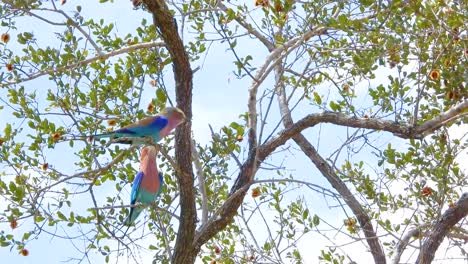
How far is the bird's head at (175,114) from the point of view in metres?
4.43

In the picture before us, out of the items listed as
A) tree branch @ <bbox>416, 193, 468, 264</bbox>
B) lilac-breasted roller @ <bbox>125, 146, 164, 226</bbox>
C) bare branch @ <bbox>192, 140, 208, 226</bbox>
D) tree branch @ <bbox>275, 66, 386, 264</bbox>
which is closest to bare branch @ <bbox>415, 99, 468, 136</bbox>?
tree branch @ <bbox>416, 193, 468, 264</bbox>

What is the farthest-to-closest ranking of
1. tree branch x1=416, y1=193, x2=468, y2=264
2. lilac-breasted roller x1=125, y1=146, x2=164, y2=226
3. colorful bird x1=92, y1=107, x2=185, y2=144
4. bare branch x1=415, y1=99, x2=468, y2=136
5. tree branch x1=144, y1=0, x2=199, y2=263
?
1. tree branch x1=416, y1=193, x2=468, y2=264
2. lilac-breasted roller x1=125, y1=146, x2=164, y2=226
3. bare branch x1=415, y1=99, x2=468, y2=136
4. colorful bird x1=92, y1=107, x2=185, y2=144
5. tree branch x1=144, y1=0, x2=199, y2=263

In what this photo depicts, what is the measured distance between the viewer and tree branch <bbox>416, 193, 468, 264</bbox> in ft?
16.9

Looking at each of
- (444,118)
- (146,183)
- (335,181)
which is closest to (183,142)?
(146,183)

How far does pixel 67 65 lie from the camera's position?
16.4 ft

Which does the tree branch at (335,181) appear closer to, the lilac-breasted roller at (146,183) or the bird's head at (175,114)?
the lilac-breasted roller at (146,183)

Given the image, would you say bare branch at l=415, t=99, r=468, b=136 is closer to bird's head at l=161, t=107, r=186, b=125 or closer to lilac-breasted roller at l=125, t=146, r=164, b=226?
bird's head at l=161, t=107, r=186, b=125

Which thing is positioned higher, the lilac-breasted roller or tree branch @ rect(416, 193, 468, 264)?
tree branch @ rect(416, 193, 468, 264)

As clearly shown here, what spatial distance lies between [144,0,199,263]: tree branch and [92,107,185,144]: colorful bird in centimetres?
4

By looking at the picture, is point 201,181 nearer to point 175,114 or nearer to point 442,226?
point 175,114

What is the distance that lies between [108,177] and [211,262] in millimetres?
987

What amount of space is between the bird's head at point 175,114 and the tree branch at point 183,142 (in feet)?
0.09

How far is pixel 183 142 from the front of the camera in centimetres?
440

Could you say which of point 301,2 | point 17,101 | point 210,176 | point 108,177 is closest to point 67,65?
point 17,101
